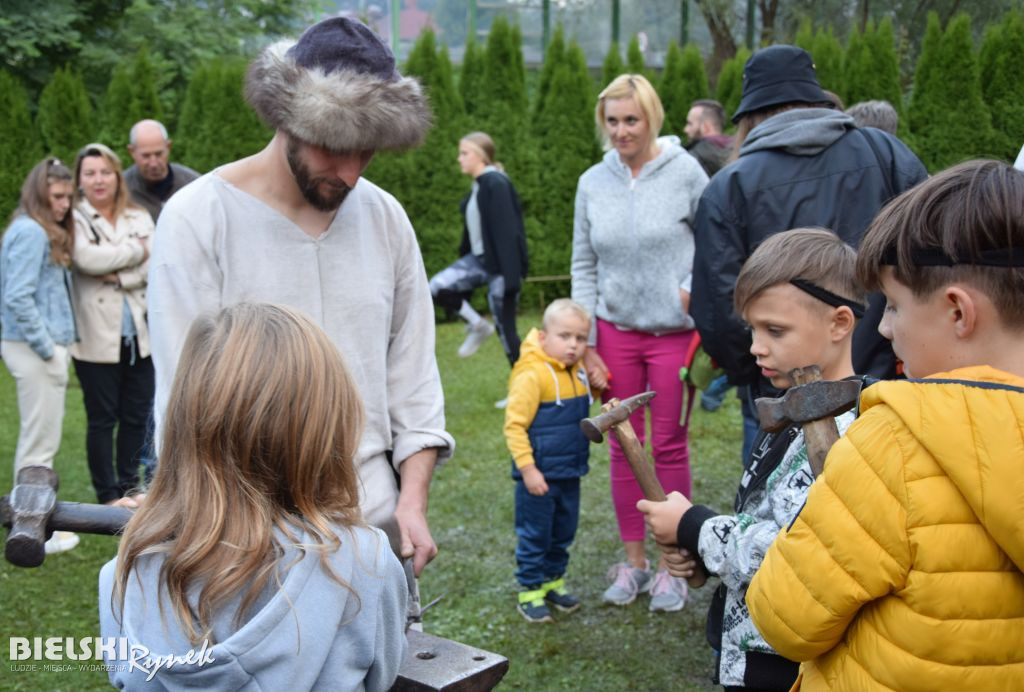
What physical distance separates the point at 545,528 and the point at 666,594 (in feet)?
2.04

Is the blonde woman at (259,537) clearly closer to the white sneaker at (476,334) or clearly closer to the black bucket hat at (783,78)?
the black bucket hat at (783,78)

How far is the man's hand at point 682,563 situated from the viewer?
257 cm

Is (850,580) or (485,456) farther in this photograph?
(485,456)

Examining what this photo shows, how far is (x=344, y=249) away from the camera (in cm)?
261

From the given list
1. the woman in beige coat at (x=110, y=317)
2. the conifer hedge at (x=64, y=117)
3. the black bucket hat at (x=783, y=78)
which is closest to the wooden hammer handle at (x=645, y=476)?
the black bucket hat at (x=783, y=78)

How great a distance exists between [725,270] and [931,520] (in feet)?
7.10

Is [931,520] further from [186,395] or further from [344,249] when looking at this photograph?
[344,249]

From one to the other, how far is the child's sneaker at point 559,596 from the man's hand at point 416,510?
2356 millimetres

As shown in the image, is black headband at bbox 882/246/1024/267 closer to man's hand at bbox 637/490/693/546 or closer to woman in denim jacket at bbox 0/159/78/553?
man's hand at bbox 637/490/693/546

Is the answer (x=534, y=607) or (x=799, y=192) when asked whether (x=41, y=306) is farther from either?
(x=799, y=192)

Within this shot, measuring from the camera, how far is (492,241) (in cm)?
850

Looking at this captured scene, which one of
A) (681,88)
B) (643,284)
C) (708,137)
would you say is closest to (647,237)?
(643,284)

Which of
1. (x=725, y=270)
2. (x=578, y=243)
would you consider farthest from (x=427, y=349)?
(x=578, y=243)

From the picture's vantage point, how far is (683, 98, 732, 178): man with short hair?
796 centimetres
